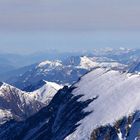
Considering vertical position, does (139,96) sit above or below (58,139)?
above

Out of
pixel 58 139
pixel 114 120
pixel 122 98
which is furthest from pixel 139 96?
pixel 58 139

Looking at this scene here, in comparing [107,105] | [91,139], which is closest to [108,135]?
[91,139]

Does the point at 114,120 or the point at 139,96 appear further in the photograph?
the point at 139,96

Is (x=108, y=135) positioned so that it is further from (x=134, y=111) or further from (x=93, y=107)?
(x=93, y=107)

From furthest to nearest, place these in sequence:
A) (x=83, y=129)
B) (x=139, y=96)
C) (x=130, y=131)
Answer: (x=139, y=96)
(x=83, y=129)
(x=130, y=131)

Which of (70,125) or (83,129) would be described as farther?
(70,125)

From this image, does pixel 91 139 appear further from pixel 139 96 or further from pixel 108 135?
pixel 139 96

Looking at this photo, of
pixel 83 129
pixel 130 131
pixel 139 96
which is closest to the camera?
pixel 130 131
